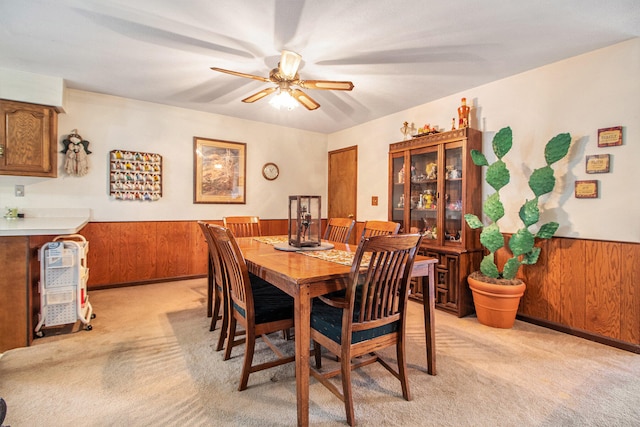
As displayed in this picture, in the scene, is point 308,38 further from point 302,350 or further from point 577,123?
point 577,123

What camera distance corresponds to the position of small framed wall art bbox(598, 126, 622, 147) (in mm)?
2444

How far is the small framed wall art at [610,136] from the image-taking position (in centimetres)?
244

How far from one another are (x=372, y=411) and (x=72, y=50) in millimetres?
3617

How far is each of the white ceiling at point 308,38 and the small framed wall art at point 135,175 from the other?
87 centimetres

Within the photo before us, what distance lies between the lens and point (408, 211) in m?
3.82

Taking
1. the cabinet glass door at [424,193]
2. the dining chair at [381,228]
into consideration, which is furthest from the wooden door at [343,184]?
the dining chair at [381,228]

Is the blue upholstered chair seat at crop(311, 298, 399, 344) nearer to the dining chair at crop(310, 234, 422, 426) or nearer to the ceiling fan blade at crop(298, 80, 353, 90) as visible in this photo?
the dining chair at crop(310, 234, 422, 426)

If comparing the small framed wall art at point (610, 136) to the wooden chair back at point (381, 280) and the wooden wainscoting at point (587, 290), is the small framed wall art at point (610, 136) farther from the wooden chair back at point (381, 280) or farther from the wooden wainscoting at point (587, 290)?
the wooden chair back at point (381, 280)

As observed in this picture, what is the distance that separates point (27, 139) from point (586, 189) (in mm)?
5390

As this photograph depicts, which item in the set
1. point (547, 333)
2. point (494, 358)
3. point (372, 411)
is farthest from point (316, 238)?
point (547, 333)

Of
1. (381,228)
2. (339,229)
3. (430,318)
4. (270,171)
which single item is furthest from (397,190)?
(430,318)

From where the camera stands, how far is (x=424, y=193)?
3719 mm

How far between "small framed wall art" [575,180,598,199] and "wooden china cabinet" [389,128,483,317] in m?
0.84

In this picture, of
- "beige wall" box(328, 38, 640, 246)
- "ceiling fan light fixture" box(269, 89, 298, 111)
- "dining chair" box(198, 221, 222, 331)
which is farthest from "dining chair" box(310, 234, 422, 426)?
"beige wall" box(328, 38, 640, 246)
